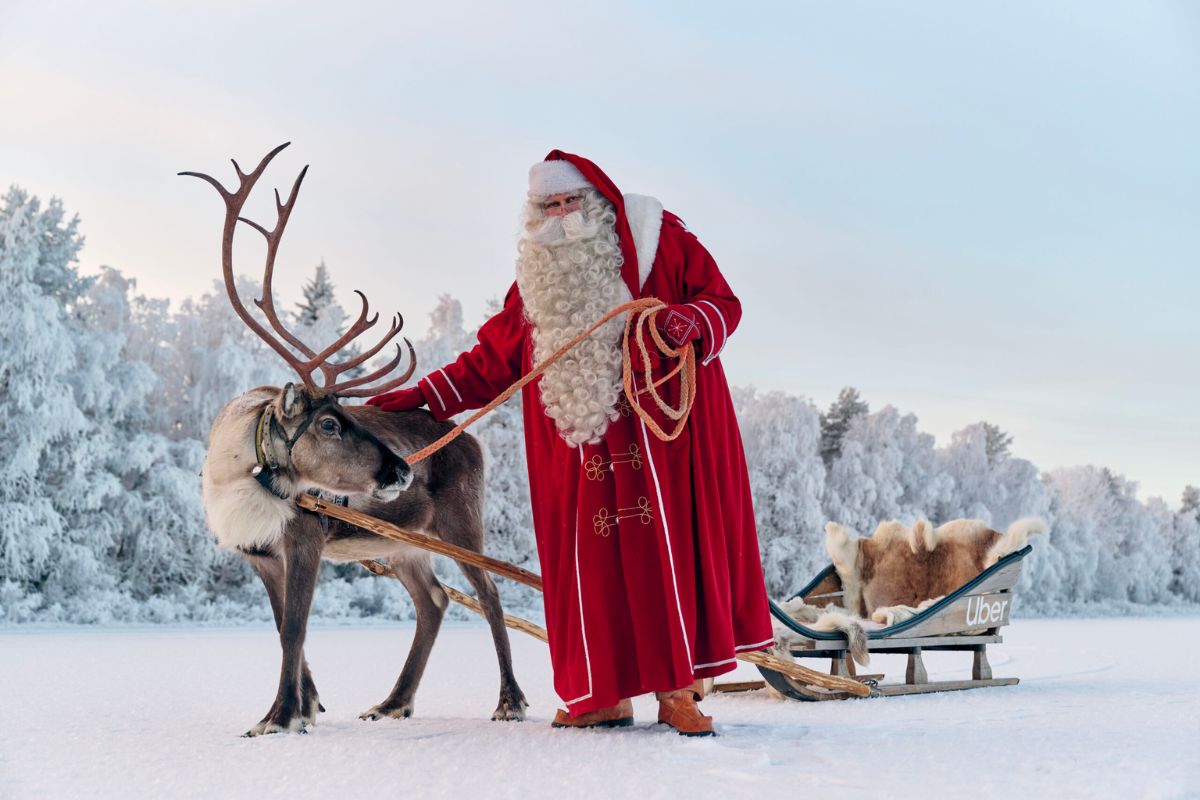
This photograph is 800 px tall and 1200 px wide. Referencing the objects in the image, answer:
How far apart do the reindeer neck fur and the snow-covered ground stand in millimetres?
765

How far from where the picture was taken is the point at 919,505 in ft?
→ 82.6

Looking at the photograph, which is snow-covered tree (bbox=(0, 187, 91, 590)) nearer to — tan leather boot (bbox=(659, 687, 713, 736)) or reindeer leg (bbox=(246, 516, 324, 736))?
reindeer leg (bbox=(246, 516, 324, 736))

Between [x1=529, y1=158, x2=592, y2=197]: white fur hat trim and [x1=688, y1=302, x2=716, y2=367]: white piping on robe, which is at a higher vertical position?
[x1=529, y1=158, x2=592, y2=197]: white fur hat trim

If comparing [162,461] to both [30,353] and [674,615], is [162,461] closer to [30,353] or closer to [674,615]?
[30,353]

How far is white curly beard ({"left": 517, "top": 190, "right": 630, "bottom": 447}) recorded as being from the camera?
4.39 metres

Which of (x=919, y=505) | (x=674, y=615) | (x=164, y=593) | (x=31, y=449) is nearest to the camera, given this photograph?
(x=674, y=615)

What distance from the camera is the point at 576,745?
152 inches

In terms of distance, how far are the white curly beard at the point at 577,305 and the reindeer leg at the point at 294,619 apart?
1.09m

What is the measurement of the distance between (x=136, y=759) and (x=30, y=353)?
494 inches

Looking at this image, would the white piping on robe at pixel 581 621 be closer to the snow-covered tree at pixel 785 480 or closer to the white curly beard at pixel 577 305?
the white curly beard at pixel 577 305

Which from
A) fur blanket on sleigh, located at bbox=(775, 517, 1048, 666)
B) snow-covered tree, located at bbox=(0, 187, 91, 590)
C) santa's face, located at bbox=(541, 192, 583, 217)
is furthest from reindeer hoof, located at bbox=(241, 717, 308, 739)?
snow-covered tree, located at bbox=(0, 187, 91, 590)

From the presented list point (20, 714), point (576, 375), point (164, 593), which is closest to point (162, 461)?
point (164, 593)

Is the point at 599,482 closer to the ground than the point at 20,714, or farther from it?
farther from it

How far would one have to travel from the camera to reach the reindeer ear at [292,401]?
14.3 feet
